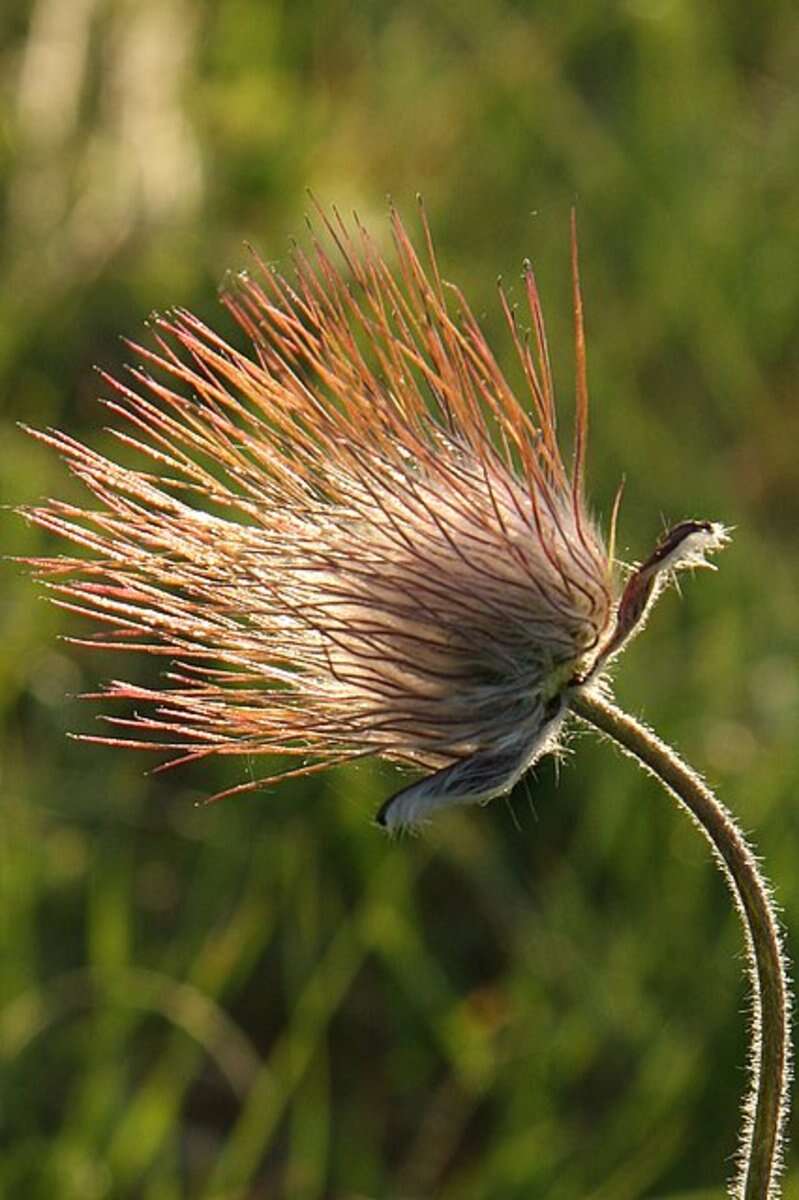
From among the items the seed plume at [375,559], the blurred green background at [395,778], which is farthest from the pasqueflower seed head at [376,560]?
the blurred green background at [395,778]

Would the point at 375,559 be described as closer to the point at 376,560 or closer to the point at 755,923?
the point at 376,560

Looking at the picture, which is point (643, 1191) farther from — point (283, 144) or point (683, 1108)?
point (283, 144)

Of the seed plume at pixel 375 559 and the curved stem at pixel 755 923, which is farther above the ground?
the seed plume at pixel 375 559

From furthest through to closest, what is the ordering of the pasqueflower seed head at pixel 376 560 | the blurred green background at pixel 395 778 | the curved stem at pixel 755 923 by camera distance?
the blurred green background at pixel 395 778, the pasqueflower seed head at pixel 376 560, the curved stem at pixel 755 923

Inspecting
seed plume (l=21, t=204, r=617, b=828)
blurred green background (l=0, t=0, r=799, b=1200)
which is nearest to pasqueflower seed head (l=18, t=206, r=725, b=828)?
seed plume (l=21, t=204, r=617, b=828)

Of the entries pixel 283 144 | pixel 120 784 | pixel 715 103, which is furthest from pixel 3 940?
pixel 715 103

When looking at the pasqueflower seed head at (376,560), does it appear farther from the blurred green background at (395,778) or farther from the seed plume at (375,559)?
the blurred green background at (395,778)

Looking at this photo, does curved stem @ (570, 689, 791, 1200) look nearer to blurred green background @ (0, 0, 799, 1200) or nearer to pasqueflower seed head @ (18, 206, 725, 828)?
pasqueflower seed head @ (18, 206, 725, 828)
